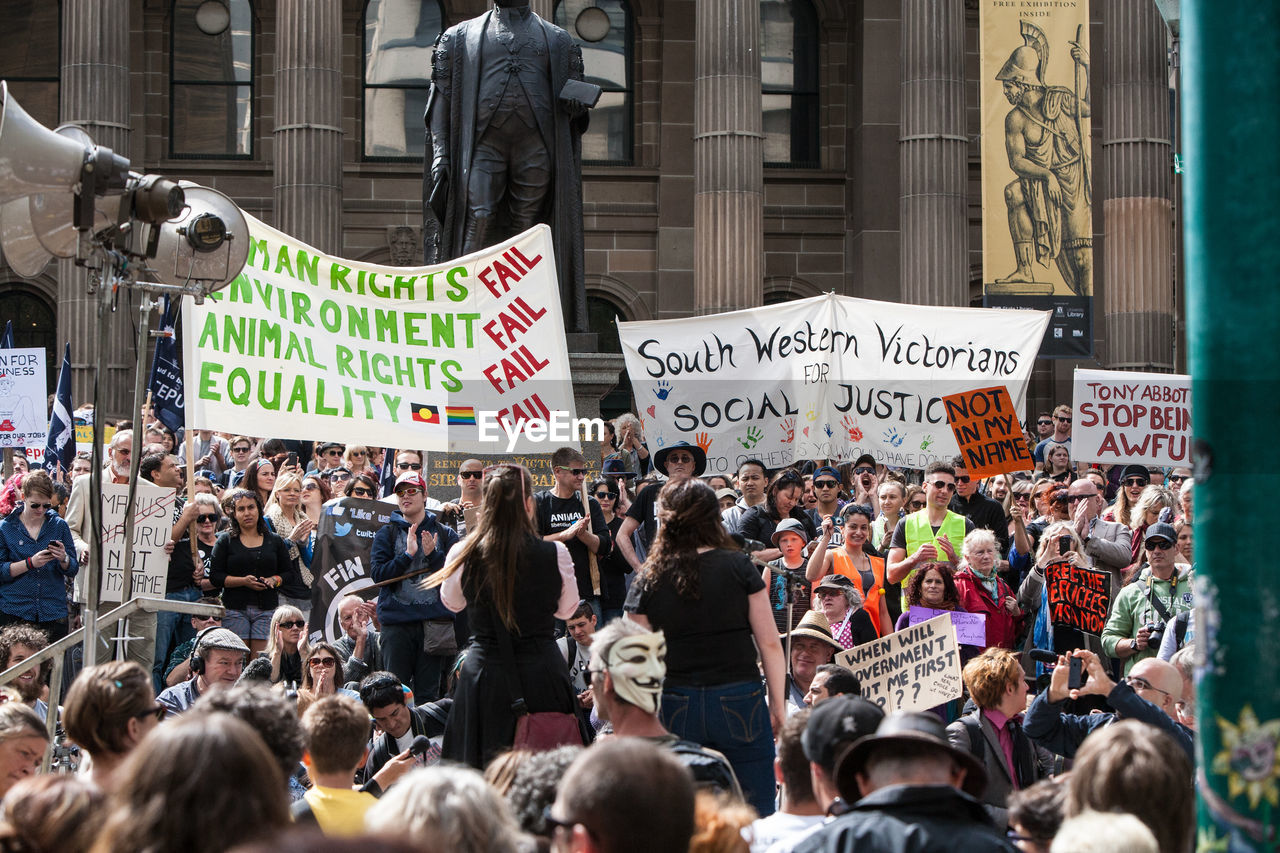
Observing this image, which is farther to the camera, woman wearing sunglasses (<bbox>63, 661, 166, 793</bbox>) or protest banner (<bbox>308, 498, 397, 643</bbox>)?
protest banner (<bbox>308, 498, 397, 643</bbox>)

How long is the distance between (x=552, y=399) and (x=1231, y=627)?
691cm

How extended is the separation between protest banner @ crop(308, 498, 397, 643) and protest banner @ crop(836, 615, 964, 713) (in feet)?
10.1

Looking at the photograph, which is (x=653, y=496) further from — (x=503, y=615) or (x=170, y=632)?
(x=503, y=615)

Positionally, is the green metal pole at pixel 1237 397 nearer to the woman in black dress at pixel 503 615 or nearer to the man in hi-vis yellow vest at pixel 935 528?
the woman in black dress at pixel 503 615

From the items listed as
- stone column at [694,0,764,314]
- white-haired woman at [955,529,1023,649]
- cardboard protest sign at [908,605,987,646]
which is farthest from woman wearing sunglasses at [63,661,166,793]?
stone column at [694,0,764,314]

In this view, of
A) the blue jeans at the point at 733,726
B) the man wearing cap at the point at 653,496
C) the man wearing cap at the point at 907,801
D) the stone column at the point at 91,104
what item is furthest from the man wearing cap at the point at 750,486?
the stone column at the point at 91,104

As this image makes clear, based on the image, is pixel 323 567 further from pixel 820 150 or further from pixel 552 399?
pixel 820 150

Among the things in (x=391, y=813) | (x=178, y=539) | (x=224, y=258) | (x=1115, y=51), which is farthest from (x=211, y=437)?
(x=1115, y=51)

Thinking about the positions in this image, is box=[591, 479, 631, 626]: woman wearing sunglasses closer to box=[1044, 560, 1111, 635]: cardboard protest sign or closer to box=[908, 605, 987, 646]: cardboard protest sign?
box=[908, 605, 987, 646]: cardboard protest sign

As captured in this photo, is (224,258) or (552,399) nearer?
(224,258)

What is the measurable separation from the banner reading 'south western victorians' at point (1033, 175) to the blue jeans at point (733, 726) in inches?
704

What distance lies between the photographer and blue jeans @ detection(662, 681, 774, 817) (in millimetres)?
6074

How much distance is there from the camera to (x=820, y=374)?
13.4m

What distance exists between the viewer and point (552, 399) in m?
9.68
